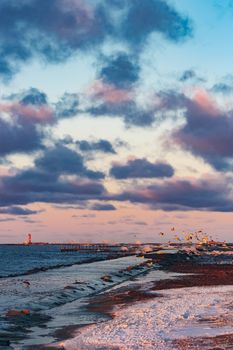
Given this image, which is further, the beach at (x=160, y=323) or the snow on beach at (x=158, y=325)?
the snow on beach at (x=158, y=325)

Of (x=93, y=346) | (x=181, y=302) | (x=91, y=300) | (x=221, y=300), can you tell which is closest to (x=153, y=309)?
(x=181, y=302)

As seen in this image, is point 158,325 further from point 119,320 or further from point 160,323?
point 119,320

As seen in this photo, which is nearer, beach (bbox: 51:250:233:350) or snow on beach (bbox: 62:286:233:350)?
beach (bbox: 51:250:233:350)

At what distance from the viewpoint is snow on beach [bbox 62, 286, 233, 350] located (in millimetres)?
19453

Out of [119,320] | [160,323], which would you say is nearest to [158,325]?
[160,323]

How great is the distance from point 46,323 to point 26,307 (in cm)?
666

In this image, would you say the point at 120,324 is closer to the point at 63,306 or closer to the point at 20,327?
the point at 20,327

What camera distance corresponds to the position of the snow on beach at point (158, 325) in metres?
19.5

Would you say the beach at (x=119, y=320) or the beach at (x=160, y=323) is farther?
the beach at (x=119, y=320)

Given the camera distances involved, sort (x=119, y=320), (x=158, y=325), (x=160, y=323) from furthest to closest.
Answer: (x=119, y=320) → (x=160, y=323) → (x=158, y=325)

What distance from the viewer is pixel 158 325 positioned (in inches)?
925

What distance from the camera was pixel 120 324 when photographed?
2408 centimetres

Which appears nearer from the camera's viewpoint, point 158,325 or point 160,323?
point 158,325

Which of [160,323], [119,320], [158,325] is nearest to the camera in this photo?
[158,325]
